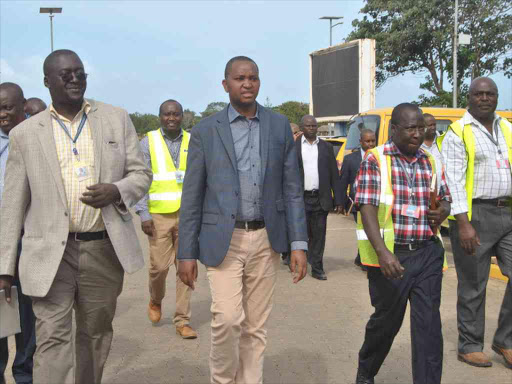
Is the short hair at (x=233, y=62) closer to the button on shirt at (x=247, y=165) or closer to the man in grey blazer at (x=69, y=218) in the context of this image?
the button on shirt at (x=247, y=165)

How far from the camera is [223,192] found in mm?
4164

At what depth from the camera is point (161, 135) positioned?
21.7 feet

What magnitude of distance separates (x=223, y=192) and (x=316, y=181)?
547cm

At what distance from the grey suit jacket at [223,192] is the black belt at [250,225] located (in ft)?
0.22

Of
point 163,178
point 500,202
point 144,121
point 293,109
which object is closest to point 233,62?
point 163,178

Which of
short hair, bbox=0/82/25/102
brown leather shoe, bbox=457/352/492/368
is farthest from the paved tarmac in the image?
short hair, bbox=0/82/25/102

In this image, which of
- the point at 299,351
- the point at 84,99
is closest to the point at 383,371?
the point at 299,351

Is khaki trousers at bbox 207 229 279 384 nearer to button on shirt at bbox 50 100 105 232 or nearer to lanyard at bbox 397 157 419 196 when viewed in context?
button on shirt at bbox 50 100 105 232

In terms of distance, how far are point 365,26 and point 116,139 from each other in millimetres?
33311

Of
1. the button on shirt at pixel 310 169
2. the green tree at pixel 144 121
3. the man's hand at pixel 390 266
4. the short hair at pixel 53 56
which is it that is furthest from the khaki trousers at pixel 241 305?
the green tree at pixel 144 121

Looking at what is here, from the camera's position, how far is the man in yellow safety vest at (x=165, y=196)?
255 inches

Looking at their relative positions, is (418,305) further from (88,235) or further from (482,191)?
(88,235)

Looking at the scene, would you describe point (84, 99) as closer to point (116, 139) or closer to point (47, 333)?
point (116, 139)

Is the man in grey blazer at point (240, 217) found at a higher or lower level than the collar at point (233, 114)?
lower
